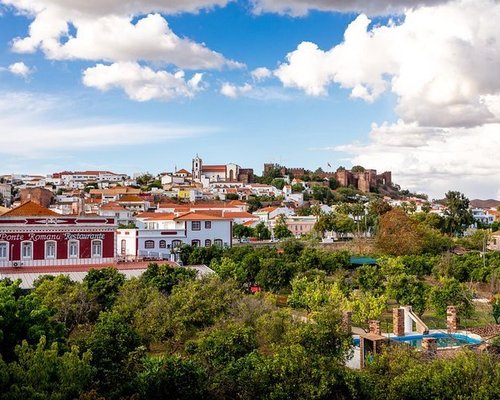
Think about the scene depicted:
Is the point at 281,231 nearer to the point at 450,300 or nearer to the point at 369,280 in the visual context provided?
the point at 369,280

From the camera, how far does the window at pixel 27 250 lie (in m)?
33.4

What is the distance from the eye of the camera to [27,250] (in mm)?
33438

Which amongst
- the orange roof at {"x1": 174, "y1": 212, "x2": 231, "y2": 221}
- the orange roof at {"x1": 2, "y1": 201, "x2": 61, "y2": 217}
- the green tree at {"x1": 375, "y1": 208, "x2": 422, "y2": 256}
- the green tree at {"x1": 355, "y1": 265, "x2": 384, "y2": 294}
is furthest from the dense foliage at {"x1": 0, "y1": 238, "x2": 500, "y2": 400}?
the green tree at {"x1": 375, "y1": 208, "x2": 422, "y2": 256}

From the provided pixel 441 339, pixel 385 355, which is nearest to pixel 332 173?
pixel 441 339

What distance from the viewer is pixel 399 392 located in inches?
468

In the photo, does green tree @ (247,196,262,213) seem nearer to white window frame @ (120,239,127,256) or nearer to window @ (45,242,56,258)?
white window frame @ (120,239,127,256)

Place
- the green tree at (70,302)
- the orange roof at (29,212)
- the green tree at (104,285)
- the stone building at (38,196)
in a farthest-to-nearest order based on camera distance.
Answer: the stone building at (38,196) < the orange roof at (29,212) < the green tree at (104,285) < the green tree at (70,302)

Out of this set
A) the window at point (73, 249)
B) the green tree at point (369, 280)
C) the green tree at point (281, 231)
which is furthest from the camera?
the green tree at point (281, 231)

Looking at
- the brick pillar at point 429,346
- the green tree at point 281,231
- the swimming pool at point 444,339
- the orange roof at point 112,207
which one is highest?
the orange roof at point 112,207

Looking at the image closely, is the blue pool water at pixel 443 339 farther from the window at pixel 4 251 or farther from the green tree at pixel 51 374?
the window at pixel 4 251

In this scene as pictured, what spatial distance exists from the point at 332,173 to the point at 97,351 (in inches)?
4838

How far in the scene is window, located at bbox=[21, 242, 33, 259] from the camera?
3338cm

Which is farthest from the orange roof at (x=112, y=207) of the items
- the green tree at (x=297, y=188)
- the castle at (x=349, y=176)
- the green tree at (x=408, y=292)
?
the castle at (x=349, y=176)

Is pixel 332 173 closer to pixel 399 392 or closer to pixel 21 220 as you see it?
pixel 21 220
